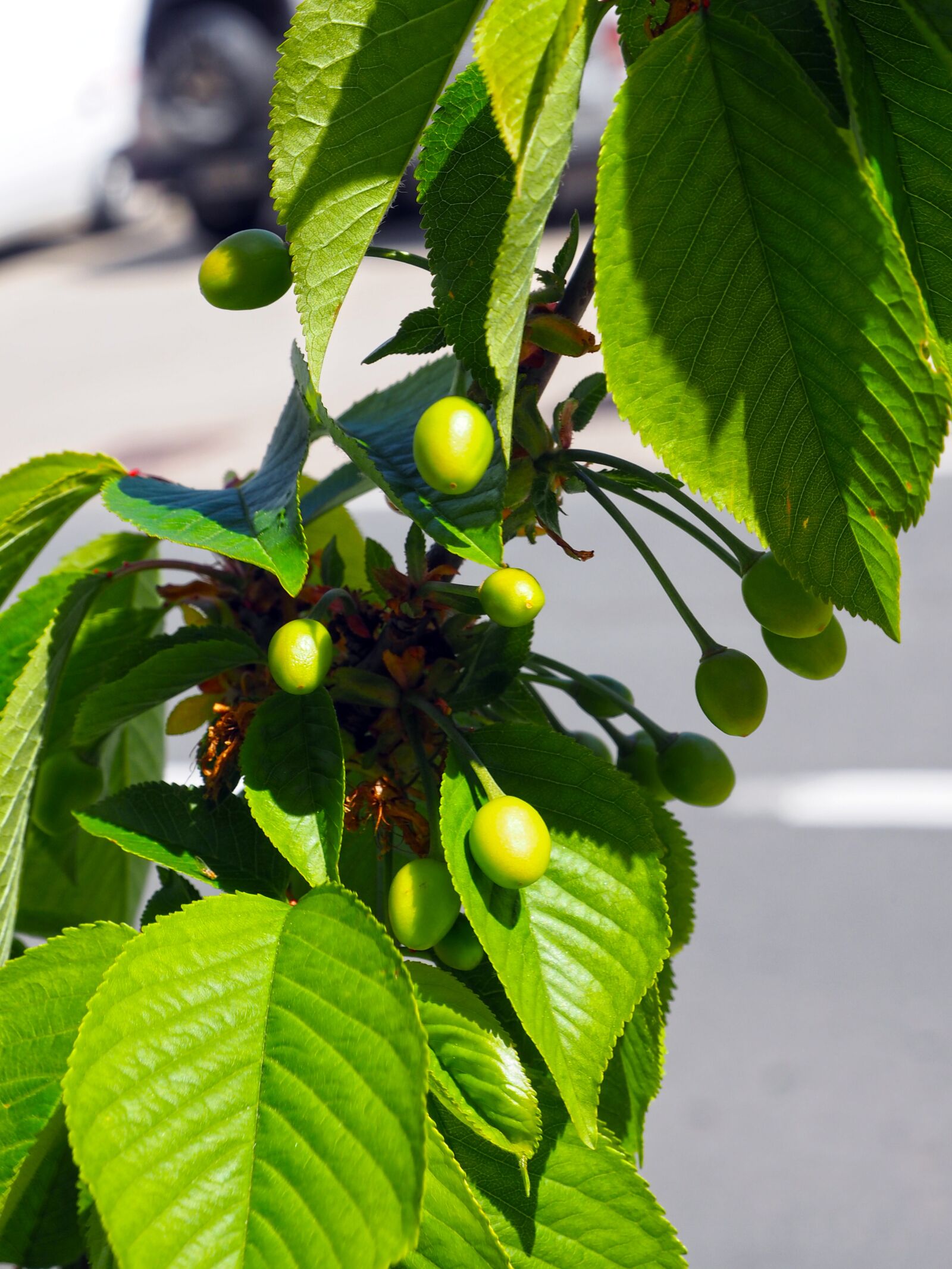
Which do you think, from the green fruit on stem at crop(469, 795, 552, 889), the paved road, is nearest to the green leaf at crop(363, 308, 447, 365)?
the green fruit on stem at crop(469, 795, 552, 889)

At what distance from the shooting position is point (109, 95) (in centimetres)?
450

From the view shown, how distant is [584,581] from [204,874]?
2224 mm

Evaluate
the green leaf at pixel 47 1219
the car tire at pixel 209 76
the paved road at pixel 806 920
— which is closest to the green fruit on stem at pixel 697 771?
the green leaf at pixel 47 1219

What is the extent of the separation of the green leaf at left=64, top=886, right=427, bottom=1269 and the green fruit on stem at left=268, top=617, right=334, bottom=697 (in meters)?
0.06

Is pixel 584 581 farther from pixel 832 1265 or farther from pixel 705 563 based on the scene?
pixel 832 1265

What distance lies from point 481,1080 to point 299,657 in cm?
11

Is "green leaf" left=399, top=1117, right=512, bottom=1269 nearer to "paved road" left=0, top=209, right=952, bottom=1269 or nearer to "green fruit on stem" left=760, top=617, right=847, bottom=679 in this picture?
"green fruit on stem" left=760, top=617, right=847, bottom=679

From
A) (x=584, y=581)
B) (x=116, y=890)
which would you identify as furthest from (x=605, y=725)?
(x=584, y=581)

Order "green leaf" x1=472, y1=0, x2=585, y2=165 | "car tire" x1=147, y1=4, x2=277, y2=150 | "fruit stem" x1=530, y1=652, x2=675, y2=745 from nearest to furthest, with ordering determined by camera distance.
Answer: "green leaf" x1=472, y1=0, x2=585, y2=165, "fruit stem" x1=530, y1=652, x2=675, y2=745, "car tire" x1=147, y1=4, x2=277, y2=150

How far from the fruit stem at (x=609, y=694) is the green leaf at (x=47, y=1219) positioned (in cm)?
21

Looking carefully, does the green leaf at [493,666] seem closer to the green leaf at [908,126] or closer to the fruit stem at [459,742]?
the fruit stem at [459,742]

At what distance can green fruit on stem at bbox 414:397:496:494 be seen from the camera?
0.30 metres

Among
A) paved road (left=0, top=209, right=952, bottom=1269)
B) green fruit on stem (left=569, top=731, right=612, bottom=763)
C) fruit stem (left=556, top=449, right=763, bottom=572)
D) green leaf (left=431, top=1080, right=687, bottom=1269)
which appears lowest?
green leaf (left=431, top=1080, right=687, bottom=1269)

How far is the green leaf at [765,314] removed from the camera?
0.27 meters
